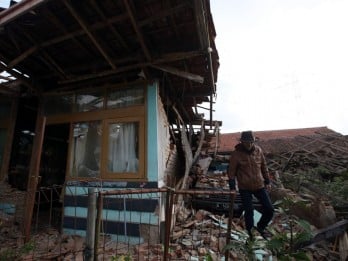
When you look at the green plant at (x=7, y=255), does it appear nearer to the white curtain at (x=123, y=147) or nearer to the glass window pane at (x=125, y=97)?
the white curtain at (x=123, y=147)

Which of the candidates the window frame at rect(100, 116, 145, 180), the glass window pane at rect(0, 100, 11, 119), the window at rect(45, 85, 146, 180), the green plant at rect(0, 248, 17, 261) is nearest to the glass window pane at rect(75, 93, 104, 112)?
the window at rect(45, 85, 146, 180)

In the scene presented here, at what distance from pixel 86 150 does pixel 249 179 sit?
12.9 feet

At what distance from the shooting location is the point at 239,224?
19.9 ft

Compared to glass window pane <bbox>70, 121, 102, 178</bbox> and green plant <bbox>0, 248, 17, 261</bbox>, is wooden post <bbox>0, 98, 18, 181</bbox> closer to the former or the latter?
glass window pane <bbox>70, 121, 102, 178</bbox>

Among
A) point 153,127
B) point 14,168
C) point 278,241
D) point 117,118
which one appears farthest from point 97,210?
point 14,168

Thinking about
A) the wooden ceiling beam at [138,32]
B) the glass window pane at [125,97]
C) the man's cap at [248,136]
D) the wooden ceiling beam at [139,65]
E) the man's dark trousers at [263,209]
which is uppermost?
the wooden ceiling beam at [138,32]

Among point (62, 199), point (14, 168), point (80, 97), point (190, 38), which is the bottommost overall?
point (62, 199)

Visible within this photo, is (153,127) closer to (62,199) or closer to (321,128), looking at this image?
(62,199)

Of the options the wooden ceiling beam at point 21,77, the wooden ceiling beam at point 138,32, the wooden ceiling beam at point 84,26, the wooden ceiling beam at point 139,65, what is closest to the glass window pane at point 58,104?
the wooden ceiling beam at point 21,77

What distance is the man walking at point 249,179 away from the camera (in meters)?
4.56

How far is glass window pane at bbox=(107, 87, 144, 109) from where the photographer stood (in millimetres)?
6250

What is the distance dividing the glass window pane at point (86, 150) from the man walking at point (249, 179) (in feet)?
10.6

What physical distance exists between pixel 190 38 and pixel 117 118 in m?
2.44

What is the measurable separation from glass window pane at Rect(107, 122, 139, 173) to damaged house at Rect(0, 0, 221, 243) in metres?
0.02
